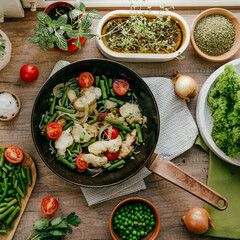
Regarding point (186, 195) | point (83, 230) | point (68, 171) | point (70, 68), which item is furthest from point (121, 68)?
point (83, 230)

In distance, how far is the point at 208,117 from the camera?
9.06ft

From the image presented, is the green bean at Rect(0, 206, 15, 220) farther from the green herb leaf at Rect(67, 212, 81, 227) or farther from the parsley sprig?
the green herb leaf at Rect(67, 212, 81, 227)

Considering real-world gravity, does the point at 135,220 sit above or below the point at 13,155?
below

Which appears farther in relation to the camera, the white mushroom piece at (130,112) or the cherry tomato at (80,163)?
the white mushroom piece at (130,112)

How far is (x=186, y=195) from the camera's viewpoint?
283 cm

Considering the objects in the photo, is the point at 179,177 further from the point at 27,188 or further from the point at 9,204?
the point at 9,204

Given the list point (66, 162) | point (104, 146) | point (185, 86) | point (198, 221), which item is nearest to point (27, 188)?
point (66, 162)

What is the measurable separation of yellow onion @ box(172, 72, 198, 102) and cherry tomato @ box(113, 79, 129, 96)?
467 mm

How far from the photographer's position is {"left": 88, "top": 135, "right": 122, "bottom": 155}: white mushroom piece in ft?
8.84

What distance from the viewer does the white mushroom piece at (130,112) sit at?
2.75 m

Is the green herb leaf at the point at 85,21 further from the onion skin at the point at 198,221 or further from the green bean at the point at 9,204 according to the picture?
the onion skin at the point at 198,221

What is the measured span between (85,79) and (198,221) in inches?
65.2

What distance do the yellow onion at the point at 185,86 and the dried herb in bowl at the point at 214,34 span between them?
0.35 metres

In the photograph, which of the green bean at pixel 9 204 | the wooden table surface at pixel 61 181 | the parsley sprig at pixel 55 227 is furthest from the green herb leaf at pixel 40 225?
the green bean at pixel 9 204
